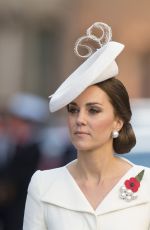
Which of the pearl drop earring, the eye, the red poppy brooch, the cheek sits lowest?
the red poppy brooch

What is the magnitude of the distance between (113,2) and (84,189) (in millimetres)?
15675

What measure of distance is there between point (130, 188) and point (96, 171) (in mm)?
163

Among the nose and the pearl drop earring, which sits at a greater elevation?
the nose

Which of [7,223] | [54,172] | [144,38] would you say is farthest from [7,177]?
[144,38]

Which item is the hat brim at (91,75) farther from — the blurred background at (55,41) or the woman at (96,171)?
the blurred background at (55,41)

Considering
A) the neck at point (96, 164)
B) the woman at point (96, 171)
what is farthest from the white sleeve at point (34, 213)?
the neck at point (96, 164)

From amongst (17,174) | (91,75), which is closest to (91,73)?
(91,75)

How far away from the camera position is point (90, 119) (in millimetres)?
3768

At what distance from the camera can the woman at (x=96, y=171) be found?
3773 millimetres

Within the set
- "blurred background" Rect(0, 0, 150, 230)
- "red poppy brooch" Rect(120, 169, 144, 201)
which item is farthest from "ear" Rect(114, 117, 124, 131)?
"blurred background" Rect(0, 0, 150, 230)

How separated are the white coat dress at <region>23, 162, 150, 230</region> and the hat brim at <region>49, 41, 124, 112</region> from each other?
0.36 m

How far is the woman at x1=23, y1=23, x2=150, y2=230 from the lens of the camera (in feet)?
12.4

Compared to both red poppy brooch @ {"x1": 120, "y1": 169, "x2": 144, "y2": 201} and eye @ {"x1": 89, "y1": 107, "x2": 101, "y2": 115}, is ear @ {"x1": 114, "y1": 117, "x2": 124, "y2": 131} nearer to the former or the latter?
eye @ {"x1": 89, "y1": 107, "x2": 101, "y2": 115}

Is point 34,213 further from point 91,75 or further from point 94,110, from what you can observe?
point 91,75
